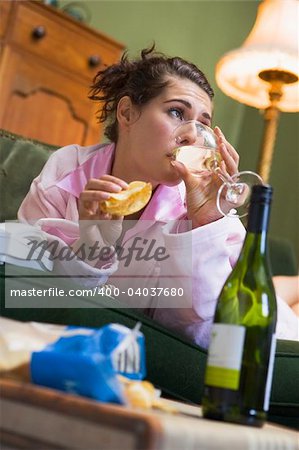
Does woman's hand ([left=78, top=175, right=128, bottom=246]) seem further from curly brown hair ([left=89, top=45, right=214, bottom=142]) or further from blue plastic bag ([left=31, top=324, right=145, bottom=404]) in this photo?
curly brown hair ([left=89, top=45, right=214, bottom=142])

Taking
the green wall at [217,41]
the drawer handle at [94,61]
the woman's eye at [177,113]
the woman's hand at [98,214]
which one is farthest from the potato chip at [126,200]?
the green wall at [217,41]

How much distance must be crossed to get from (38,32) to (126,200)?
211cm

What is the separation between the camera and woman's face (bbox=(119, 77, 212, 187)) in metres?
1.51

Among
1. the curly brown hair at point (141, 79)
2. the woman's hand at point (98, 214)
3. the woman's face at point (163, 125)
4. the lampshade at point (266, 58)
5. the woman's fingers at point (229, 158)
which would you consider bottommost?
the woman's hand at point (98, 214)

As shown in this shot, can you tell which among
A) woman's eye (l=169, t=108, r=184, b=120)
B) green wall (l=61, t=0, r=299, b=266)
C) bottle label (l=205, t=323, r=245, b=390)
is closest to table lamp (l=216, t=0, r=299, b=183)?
green wall (l=61, t=0, r=299, b=266)

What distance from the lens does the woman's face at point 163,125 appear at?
4.96 ft

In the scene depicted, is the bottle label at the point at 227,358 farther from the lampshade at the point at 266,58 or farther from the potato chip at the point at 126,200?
the lampshade at the point at 266,58

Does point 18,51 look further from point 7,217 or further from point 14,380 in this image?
point 14,380

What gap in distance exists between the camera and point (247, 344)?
79 cm

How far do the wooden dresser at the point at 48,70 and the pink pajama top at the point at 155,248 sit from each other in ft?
4.57

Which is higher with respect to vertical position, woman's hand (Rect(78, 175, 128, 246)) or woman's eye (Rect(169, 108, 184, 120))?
woman's eye (Rect(169, 108, 184, 120))

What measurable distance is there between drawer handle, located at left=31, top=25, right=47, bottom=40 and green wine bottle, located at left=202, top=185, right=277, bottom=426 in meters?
2.33

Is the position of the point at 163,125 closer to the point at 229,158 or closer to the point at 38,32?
the point at 229,158

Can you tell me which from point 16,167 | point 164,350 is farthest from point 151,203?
point 16,167
